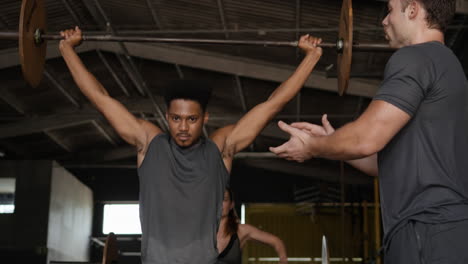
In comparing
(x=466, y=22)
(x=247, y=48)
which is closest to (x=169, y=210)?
(x=466, y=22)

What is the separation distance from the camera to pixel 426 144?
76.0 inches

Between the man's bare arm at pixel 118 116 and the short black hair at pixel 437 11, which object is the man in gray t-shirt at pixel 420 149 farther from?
the man's bare arm at pixel 118 116

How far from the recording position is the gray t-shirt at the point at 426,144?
1.88m

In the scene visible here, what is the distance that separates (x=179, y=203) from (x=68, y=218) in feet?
38.5

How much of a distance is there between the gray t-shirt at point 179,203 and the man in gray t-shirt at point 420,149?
88 cm

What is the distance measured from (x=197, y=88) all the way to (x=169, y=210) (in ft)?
1.87

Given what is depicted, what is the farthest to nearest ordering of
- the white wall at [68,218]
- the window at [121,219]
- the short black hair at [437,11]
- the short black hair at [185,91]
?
1. the window at [121,219]
2. the white wall at [68,218]
3. the short black hair at [185,91]
4. the short black hair at [437,11]

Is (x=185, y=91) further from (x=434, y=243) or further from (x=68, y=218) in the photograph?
(x=68, y=218)

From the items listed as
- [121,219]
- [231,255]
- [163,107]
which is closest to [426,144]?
[231,255]

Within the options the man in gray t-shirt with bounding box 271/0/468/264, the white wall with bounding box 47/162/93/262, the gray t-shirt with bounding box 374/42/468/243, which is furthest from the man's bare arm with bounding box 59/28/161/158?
the white wall with bounding box 47/162/93/262

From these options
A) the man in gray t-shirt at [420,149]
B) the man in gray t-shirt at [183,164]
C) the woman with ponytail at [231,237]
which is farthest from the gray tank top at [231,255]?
the man in gray t-shirt at [420,149]

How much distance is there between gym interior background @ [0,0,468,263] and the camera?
28.1 feet

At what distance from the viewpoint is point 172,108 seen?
117 inches

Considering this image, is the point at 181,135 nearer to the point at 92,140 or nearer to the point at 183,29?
the point at 183,29
